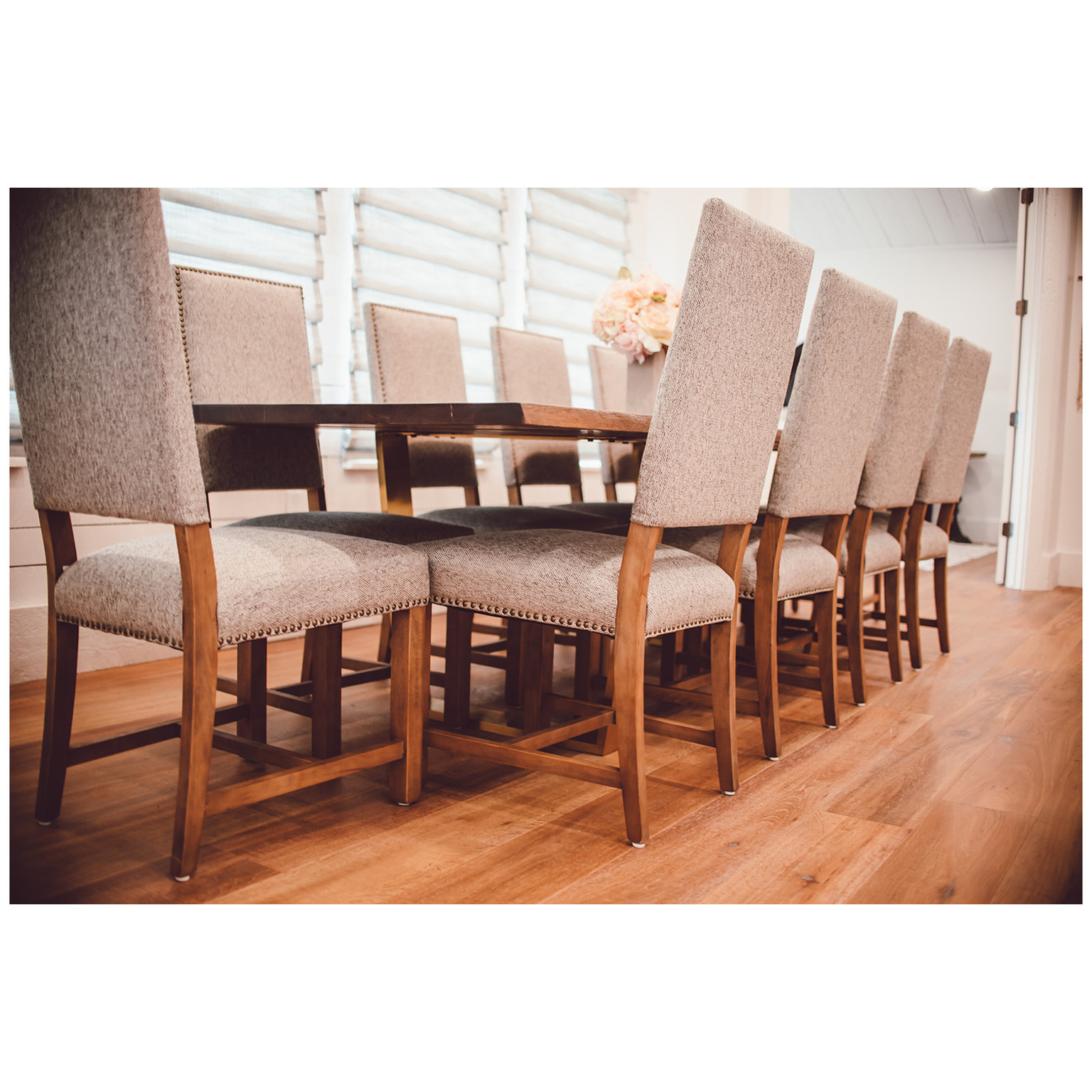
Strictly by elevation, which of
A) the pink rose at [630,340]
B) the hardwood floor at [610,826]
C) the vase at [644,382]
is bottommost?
the hardwood floor at [610,826]

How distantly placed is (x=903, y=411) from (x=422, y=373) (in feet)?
4.64

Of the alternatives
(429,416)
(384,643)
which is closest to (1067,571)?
(384,643)

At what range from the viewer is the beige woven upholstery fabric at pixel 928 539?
298 centimetres

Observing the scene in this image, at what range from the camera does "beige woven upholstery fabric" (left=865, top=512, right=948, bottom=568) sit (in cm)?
298

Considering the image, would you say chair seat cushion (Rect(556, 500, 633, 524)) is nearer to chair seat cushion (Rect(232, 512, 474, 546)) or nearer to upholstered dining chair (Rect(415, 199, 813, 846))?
chair seat cushion (Rect(232, 512, 474, 546))

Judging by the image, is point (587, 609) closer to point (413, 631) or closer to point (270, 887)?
point (413, 631)

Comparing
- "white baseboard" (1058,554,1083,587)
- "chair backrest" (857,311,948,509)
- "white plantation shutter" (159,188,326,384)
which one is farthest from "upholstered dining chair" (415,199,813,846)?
"white baseboard" (1058,554,1083,587)

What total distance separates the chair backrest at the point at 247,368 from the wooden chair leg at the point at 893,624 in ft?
5.86

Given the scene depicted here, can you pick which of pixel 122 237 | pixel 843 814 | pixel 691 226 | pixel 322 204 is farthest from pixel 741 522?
pixel 691 226

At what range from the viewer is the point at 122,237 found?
4.04 feet

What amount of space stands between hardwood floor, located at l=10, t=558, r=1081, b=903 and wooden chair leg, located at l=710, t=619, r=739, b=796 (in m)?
0.05

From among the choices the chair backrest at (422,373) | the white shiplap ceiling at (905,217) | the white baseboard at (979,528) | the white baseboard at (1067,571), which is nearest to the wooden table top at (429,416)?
the chair backrest at (422,373)

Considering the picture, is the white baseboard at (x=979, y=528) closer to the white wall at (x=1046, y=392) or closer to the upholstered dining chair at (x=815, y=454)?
the white wall at (x=1046, y=392)
